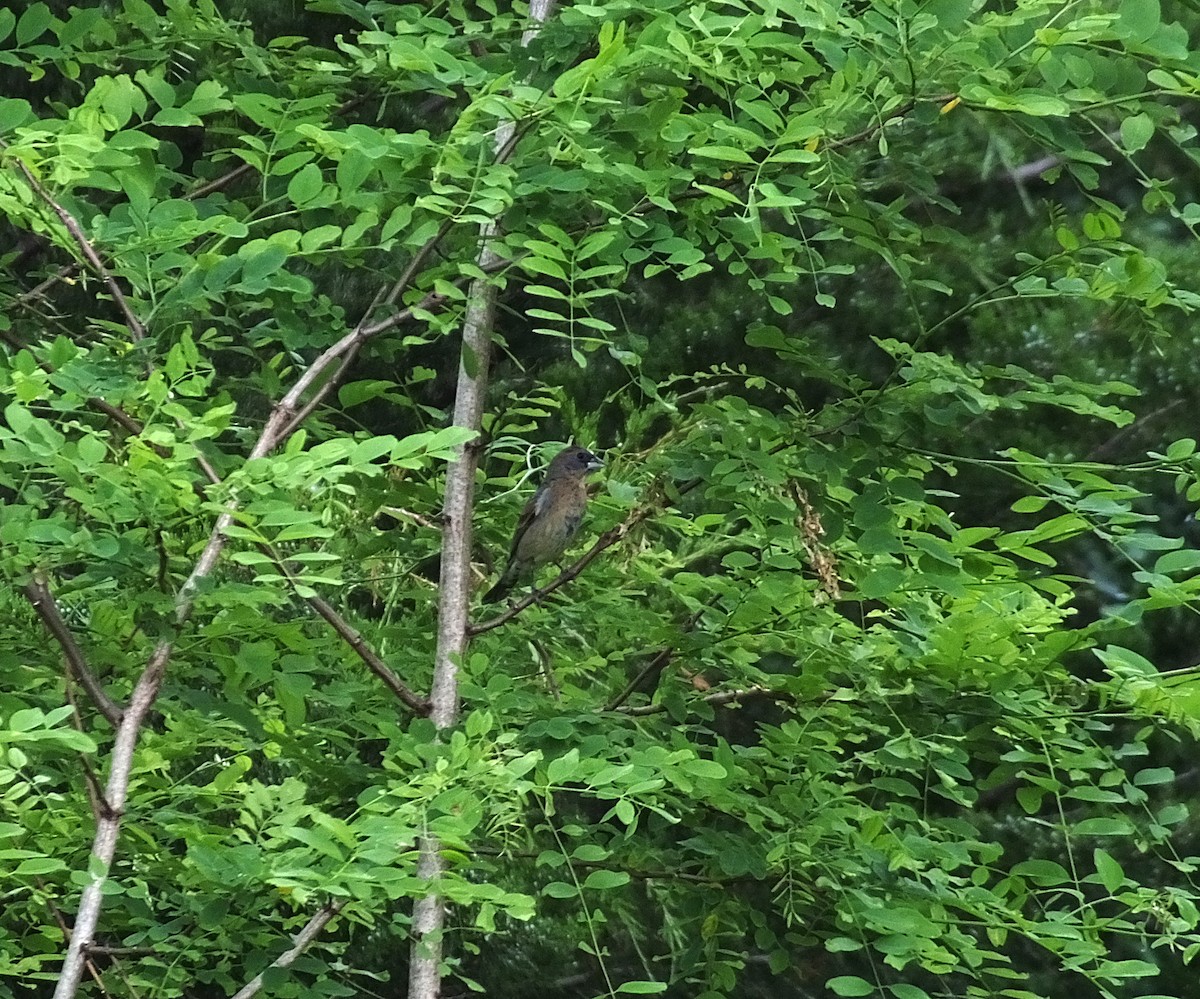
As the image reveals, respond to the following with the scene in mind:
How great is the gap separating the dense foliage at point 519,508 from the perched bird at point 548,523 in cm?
8

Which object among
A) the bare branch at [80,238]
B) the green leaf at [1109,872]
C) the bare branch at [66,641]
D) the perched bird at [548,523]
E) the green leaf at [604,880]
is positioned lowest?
the perched bird at [548,523]

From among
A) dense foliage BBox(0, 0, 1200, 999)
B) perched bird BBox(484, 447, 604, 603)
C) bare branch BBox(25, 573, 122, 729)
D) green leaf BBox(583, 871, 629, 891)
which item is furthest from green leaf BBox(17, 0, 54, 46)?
green leaf BBox(583, 871, 629, 891)

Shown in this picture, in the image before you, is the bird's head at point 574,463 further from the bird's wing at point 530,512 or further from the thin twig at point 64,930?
the thin twig at point 64,930

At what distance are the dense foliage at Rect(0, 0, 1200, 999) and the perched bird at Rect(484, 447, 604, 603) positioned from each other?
0.26ft

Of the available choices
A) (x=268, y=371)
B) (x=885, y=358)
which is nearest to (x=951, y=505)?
(x=885, y=358)

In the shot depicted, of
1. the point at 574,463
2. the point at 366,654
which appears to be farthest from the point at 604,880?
the point at 574,463

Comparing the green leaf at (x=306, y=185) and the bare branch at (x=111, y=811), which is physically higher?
the green leaf at (x=306, y=185)

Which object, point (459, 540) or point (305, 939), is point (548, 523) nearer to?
point (459, 540)

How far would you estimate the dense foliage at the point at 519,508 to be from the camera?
6.56 ft

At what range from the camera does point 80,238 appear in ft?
6.86

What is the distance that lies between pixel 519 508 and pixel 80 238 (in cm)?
126

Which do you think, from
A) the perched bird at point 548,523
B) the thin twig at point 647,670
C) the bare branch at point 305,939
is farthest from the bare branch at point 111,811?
the perched bird at point 548,523

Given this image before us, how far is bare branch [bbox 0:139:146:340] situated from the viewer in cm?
203

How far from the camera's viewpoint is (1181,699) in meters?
2.27
